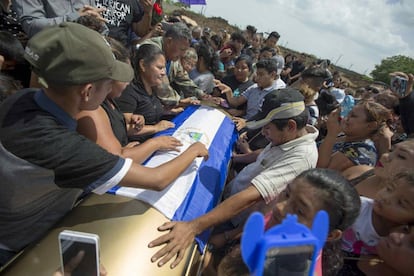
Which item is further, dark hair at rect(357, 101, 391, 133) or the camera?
the camera

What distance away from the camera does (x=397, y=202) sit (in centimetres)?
142

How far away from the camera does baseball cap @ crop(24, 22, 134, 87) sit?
3.43 ft

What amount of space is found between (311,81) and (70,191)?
3.32 metres

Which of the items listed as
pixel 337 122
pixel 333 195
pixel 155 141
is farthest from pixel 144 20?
pixel 333 195

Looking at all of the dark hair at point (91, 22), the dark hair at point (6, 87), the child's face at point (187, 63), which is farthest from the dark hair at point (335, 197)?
the child's face at point (187, 63)

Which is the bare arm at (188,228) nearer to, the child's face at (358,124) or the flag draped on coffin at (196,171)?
the flag draped on coffin at (196,171)

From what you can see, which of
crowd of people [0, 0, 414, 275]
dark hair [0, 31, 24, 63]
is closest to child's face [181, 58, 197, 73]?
crowd of people [0, 0, 414, 275]

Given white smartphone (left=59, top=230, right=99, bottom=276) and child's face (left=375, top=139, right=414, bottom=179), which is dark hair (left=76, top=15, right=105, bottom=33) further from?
child's face (left=375, top=139, right=414, bottom=179)

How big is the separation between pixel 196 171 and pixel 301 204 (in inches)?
33.5

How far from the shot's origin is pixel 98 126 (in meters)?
1.43

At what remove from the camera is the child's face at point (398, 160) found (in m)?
1.68

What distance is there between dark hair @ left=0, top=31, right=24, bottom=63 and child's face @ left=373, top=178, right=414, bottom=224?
257cm

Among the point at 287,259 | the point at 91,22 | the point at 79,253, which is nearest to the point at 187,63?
the point at 91,22

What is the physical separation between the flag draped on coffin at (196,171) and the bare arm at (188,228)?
9 cm
